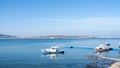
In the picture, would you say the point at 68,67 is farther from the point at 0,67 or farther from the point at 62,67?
the point at 0,67

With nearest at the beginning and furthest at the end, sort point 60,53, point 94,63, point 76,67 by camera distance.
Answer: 1. point 76,67
2. point 94,63
3. point 60,53

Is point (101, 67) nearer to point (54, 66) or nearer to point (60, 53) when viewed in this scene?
point (54, 66)

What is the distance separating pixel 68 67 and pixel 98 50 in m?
38.5

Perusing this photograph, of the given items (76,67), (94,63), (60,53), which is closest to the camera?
(76,67)

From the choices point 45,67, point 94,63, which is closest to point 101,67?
point 94,63

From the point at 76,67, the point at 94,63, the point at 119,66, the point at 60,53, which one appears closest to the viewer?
the point at 119,66

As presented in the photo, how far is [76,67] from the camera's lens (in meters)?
47.5

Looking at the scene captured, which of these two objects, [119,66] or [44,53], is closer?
[119,66]

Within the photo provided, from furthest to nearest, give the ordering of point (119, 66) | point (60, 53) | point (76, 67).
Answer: point (60, 53) → point (76, 67) → point (119, 66)

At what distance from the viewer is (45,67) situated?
4788cm

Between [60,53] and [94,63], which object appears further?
[60,53]

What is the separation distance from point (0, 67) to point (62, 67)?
44.6 feet

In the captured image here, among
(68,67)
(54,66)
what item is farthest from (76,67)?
(54,66)

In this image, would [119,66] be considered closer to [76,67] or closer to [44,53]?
[76,67]
